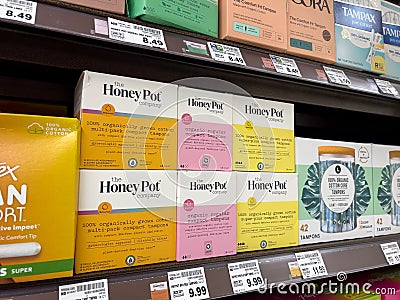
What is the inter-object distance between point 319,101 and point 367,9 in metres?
0.35

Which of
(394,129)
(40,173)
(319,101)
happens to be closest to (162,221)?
(40,173)

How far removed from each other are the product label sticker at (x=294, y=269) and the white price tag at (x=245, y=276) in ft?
0.31

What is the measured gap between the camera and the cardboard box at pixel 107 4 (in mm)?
651

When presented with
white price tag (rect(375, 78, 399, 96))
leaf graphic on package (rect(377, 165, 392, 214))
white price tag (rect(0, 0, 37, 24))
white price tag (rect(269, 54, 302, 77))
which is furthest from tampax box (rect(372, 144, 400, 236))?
white price tag (rect(0, 0, 37, 24))

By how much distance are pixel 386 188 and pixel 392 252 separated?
0.19 metres

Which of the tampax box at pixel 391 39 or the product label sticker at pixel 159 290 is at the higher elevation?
the tampax box at pixel 391 39

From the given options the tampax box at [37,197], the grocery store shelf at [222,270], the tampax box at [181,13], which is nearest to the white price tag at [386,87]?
the grocery store shelf at [222,270]

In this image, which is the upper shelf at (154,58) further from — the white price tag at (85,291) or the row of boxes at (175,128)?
the white price tag at (85,291)

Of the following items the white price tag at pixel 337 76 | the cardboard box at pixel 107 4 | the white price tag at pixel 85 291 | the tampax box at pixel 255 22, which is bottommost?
the white price tag at pixel 85 291

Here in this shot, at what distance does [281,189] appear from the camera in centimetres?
89

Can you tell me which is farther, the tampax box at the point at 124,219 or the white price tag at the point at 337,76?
the white price tag at the point at 337,76

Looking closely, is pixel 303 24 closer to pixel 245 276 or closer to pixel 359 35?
pixel 359 35

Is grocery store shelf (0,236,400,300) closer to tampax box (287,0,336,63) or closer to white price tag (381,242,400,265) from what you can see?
white price tag (381,242,400,265)

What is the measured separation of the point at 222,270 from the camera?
29.5 inches
